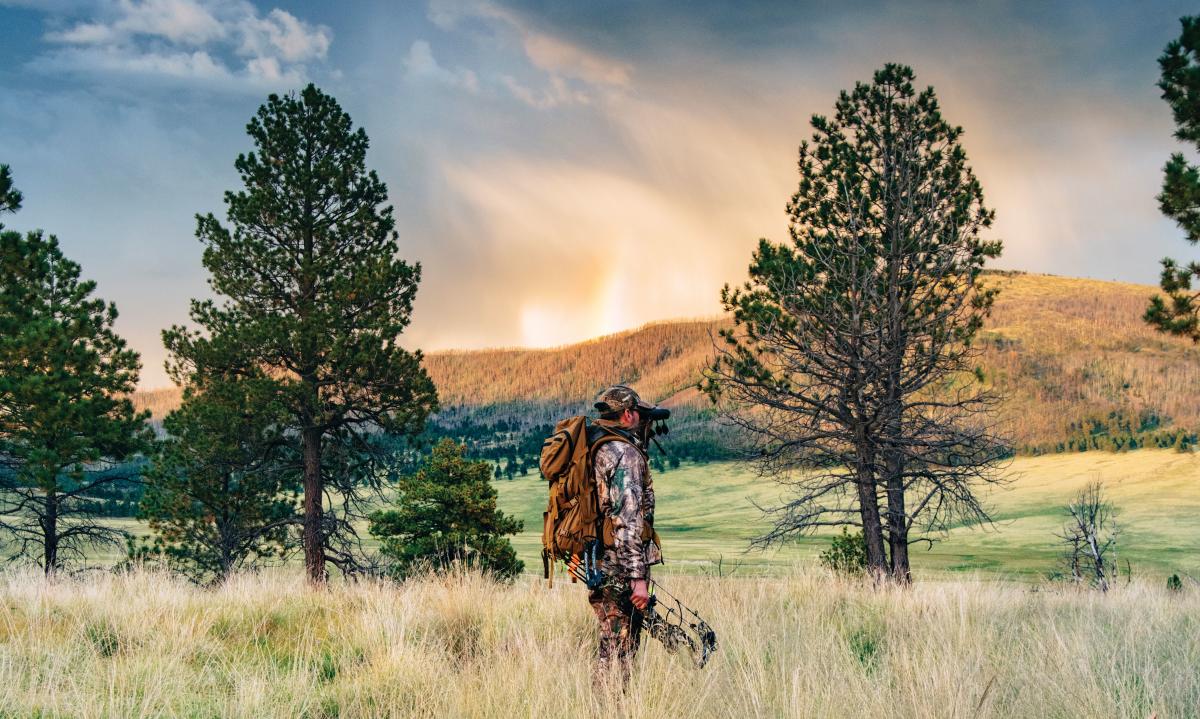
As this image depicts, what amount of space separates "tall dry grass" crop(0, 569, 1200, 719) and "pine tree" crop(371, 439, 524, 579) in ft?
57.8

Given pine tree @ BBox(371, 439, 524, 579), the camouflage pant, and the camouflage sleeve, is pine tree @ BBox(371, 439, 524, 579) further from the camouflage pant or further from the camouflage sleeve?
the camouflage sleeve

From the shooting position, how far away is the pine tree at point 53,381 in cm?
2212

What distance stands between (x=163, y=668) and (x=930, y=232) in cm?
1459

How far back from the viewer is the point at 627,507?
4.82 metres

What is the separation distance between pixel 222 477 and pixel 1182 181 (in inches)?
1106

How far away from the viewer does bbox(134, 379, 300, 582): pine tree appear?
20.2 m

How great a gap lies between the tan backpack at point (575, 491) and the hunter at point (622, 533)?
2.1 inches

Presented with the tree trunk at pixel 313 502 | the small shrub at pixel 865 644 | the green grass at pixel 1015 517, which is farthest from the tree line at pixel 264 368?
the green grass at pixel 1015 517

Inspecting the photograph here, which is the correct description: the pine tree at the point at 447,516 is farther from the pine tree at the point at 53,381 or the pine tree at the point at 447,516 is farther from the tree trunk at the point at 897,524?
the tree trunk at the point at 897,524

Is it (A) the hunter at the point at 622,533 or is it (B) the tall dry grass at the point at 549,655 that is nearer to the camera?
(B) the tall dry grass at the point at 549,655

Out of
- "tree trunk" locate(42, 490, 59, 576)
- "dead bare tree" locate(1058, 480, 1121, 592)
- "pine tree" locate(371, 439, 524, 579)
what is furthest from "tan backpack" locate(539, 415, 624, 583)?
"tree trunk" locate(42, 490, 59, 576)

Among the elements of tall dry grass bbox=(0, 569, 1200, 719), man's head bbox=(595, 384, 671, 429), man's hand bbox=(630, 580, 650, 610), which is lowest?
tall dry grass bbox=(0, 569, 1200, 719)

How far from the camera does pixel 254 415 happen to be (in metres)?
20.1

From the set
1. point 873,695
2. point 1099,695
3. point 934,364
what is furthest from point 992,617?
point 934,364
